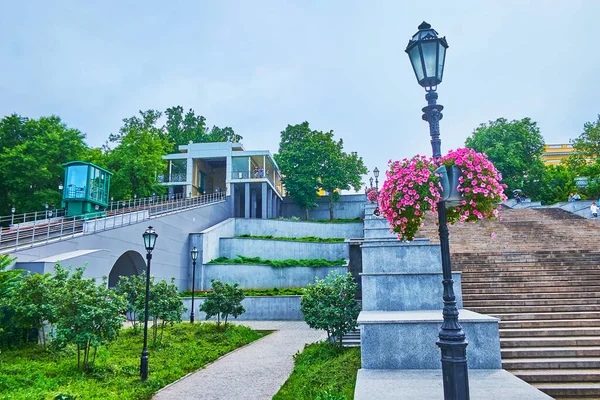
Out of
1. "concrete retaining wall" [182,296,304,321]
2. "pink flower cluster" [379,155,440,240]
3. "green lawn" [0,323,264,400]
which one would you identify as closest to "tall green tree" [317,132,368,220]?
"concrete retaining wall" [182,296,304,321]

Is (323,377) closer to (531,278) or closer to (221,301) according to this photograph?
(531,278)

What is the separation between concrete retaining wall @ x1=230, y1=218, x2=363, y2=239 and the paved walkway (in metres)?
17.4

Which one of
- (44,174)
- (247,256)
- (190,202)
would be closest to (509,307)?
(247,256)

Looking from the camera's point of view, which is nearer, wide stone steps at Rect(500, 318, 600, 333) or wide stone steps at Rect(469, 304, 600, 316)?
wide stone steps at Rect(500, 318, 600, 333)

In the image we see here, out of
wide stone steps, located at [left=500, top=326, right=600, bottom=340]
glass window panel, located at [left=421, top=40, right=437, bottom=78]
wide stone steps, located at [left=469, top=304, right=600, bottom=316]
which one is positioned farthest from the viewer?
wide stone steps, located at [left=469, top=304, right=600, bottom=316]

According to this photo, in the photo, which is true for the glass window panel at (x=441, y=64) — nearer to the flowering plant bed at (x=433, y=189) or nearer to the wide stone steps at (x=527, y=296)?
the flowering plant bed at (x=433, y=189)

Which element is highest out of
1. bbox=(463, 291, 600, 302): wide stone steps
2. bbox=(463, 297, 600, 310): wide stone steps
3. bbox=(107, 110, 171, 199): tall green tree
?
bbox=(107, 110, 171, 199): tall green tree

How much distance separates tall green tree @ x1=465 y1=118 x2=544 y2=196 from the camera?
121ft

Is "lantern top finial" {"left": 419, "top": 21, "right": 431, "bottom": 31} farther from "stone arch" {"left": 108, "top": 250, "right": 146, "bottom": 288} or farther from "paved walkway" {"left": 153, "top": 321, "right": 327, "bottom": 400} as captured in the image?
"stone arch" {"left": 108, "top": 250, "right": 146, "bottom": 288}

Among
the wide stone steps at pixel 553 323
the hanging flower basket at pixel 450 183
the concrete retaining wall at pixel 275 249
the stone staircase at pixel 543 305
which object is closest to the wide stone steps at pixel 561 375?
the stone staircase at pixel 543 305

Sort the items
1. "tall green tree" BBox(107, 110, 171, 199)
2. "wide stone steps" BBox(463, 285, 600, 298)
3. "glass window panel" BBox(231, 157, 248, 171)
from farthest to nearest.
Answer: "glass window panel" BBox(231, 157, 248, 171) → "tall green tree" BBox(107, 110, 171, 199) → "wide stone steps" BBox(463, 285, 600, 298)

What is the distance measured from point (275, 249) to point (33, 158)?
18.6 metres

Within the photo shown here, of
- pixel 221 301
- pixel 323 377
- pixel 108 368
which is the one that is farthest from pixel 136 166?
pixel 323 377

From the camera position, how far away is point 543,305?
376 inches
